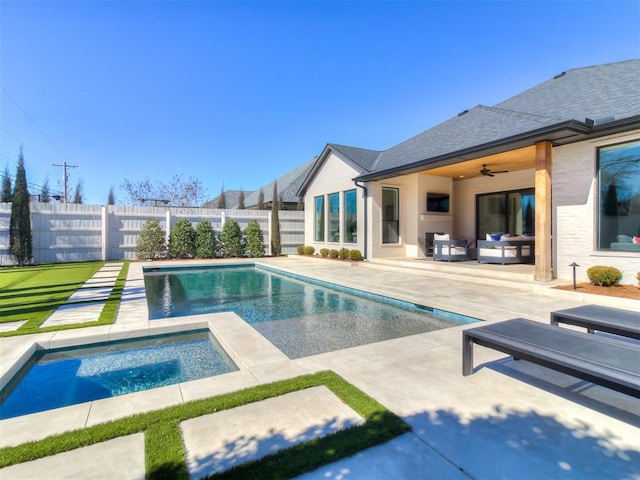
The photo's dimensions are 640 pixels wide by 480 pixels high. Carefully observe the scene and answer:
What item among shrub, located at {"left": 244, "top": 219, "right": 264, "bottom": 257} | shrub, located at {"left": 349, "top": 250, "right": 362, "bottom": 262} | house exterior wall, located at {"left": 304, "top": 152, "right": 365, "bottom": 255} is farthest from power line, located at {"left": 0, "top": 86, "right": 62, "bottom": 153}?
shrub, located at {"left": 349, "top": 250, "right": 362, "bottom": 262}

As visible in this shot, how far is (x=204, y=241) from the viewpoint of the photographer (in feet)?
56.5

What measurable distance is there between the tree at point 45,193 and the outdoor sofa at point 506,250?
35.5m

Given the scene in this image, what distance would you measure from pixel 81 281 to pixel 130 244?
7348 mm

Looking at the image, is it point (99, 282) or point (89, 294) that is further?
point (99, 282)

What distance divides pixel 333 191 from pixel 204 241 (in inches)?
282

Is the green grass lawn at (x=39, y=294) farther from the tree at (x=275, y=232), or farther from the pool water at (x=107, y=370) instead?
the tree at (x=275, y=232)

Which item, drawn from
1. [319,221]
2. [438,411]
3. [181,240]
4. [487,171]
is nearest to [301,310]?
[438,411]

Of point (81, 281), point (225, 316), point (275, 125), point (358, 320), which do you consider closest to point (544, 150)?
point (358, 320)

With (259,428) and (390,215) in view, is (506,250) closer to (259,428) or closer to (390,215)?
(390,215)

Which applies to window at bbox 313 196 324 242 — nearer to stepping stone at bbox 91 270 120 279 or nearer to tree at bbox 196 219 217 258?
tree at bbox 196 219 217 258

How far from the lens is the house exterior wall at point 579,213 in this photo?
7570 millimetres

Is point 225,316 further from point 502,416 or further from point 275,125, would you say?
point 275,125

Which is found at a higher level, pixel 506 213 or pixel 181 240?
pixel 506 213

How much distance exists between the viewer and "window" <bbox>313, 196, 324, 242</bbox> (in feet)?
58.9
